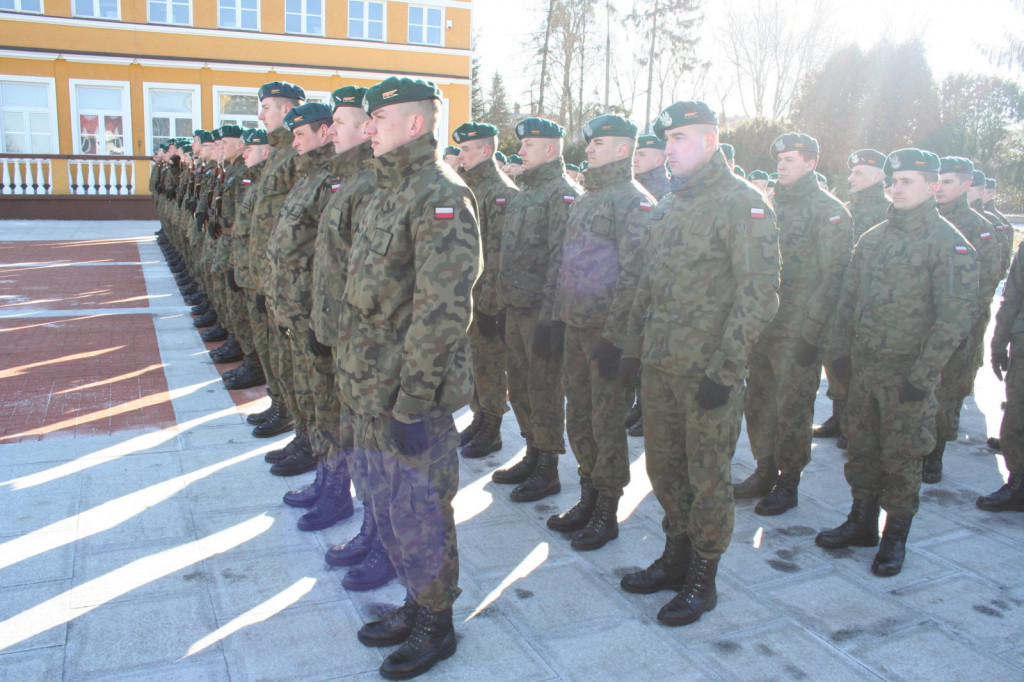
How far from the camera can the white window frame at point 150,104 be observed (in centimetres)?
2339

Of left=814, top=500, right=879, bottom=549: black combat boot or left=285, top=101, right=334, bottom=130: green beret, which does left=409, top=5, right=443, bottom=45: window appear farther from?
left=814, top=500, right=879, bottom=549: black combat boot

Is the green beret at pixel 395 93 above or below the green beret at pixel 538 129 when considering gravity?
below

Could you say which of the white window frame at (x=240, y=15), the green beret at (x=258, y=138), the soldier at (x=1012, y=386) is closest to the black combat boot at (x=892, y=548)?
the soldier at (x=1012, y=386)

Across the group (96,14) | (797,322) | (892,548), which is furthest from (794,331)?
(96,14)

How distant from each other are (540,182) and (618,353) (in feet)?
4.60

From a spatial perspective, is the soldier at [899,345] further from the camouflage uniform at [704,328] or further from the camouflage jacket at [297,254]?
the camouflage jacket at [297,254]

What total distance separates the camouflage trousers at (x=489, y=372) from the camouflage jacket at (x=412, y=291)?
2.40 meters

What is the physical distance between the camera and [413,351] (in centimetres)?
277

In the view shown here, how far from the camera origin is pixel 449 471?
301 cm

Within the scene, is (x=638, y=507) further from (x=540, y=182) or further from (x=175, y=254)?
(x=175, y=254)

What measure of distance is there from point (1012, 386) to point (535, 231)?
3225 mm

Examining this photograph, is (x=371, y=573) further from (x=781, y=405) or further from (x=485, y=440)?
(x=781, y=405)

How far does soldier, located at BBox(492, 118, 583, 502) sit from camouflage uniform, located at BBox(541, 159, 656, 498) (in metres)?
0.30

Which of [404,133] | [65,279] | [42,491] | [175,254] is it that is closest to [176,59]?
[175,254]
